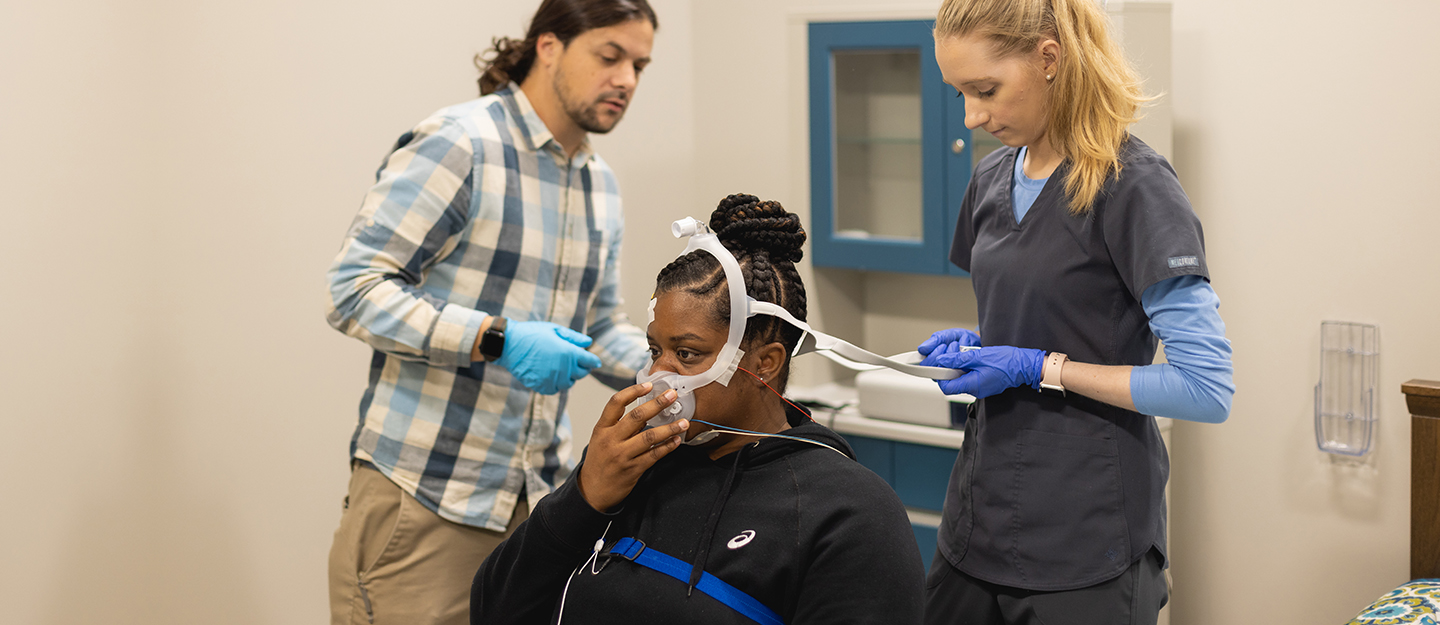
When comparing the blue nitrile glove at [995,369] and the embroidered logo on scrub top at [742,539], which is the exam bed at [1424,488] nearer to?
the blue nitrile glove at [995,369]

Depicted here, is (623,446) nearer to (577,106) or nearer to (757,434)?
(757,434)

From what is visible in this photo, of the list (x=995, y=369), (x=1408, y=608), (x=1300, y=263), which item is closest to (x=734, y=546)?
(x=995, y=369)

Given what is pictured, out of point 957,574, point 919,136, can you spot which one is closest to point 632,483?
point 957,574

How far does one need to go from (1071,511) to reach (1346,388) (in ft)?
5.08

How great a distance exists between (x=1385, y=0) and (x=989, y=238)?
1.55m

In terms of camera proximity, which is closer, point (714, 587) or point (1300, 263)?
point (714, 587)

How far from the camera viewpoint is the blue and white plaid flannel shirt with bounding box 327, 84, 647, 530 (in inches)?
68.6

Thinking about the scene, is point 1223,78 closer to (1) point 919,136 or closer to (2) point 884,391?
(1) point 919,136

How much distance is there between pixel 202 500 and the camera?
2.56 metres

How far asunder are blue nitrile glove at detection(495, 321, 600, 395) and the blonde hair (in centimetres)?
77

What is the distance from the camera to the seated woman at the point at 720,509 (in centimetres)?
120

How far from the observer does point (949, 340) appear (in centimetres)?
167

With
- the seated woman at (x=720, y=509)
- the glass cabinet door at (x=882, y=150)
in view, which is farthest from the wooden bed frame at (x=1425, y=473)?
the seated woman at (x=720, y=509)

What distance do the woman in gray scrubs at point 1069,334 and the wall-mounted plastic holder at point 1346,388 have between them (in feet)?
4.56
